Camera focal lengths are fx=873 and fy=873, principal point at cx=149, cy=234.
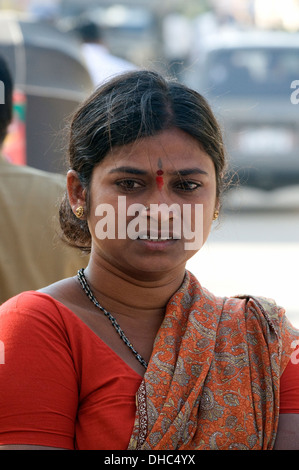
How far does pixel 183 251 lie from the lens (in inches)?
74.9

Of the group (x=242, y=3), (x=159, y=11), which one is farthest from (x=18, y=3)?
(x=242, y=3)

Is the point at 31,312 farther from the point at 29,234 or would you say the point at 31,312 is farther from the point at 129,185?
the point at 29,234

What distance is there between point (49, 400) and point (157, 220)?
44 centimetres

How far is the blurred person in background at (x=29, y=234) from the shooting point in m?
2.96

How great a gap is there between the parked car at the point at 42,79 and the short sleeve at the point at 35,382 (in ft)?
11.6

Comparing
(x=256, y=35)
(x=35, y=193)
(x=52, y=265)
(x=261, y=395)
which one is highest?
(x=256, y=35)

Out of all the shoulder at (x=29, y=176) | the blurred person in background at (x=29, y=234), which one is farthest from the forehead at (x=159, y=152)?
the shoulder at (x=29, y=176)

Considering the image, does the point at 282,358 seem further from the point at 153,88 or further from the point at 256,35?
the point at 256,35

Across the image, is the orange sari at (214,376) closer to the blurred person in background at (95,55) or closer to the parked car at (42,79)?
the parked car at (42,79)

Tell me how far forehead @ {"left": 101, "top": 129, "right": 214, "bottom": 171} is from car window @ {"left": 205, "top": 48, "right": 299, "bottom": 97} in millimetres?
9461

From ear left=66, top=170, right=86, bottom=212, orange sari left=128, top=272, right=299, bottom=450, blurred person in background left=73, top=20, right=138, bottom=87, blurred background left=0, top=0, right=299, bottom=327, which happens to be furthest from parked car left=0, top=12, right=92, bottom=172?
orange sari left=128, top=272, right=299, bottom=450

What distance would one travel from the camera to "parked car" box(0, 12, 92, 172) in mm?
5406

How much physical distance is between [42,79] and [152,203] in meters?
3.84

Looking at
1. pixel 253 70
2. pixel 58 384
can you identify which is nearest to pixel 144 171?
pixel 58 384
